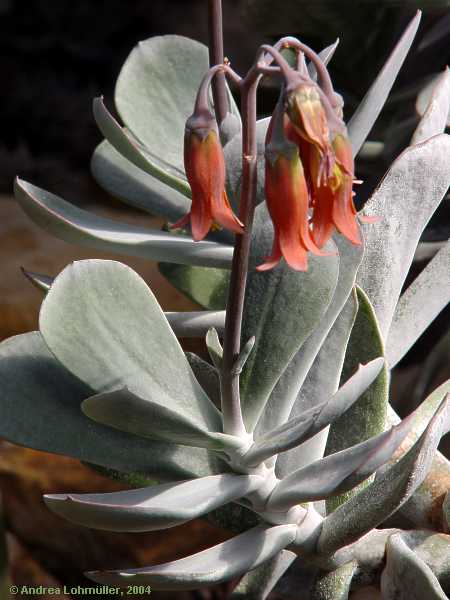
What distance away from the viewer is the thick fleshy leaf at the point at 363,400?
0.79 m

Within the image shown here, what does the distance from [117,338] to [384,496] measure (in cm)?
26

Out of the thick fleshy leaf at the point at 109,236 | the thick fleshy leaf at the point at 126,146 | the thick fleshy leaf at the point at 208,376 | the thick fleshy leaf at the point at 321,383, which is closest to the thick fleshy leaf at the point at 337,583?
the thick fleshy leaf at the point at 321,383

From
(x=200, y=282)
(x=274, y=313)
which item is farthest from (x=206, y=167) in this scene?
(x=200, y=282)

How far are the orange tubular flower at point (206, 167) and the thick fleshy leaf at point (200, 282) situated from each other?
399mm

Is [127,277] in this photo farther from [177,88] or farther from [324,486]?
[177,88]

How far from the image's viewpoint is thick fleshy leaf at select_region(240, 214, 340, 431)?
2.40ft

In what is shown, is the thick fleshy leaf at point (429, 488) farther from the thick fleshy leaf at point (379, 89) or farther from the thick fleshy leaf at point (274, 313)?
the thick fleshy leaf at point (379, 89)

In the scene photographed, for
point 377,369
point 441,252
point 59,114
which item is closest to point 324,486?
point 377,369

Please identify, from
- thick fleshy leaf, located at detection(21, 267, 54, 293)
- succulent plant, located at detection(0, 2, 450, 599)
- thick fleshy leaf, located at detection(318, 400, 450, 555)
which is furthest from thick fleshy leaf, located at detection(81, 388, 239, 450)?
thick fleshy leaf, located at detection(21, 267, 54, 293)

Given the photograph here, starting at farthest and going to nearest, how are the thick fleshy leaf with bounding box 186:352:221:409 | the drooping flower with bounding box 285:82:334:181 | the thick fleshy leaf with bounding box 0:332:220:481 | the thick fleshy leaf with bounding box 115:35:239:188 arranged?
the thick fleshy leaf with bounding box 115:35:239:188
the thick fleshy leaf with bounding box 186:352:221:409
the thick fleshy leaf with bounding box 0:332:220:481
the drooping flower with bounding box 285:82:334:181

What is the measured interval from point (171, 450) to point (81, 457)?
0.08 metres

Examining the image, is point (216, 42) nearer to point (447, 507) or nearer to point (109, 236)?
point (109, 236)

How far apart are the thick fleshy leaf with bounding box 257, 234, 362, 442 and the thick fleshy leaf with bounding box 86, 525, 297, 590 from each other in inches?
3.8

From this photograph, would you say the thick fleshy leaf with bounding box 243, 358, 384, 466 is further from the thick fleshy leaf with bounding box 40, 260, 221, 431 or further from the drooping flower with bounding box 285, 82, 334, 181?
the drooping flower with bounding box 285, 82, 334, 181
